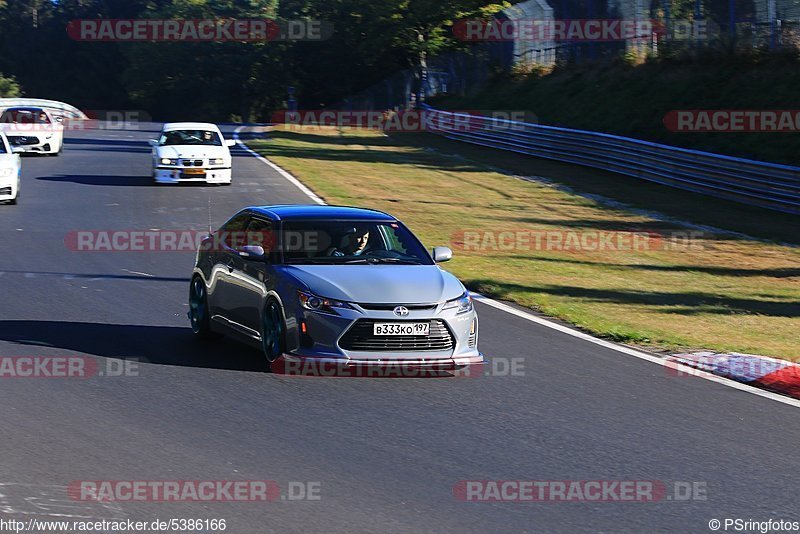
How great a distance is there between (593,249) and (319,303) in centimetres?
1209

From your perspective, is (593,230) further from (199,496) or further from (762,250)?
(199,496)

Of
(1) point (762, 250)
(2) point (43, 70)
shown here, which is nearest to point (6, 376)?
(1) point (762, 250)

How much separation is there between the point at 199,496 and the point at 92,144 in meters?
38.9

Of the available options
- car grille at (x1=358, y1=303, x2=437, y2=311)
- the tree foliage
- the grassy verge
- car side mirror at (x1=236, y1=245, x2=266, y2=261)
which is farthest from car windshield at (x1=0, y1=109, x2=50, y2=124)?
the tree foliage

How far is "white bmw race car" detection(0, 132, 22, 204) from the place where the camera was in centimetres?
2444

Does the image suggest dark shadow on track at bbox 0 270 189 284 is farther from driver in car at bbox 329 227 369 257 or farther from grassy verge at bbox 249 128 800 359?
driver in car at bbox 329 227 369 257

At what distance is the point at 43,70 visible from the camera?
4606 inches

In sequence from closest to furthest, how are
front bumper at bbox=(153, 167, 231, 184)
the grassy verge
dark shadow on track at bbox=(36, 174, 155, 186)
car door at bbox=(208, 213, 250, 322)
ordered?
1. car door at bbox=(208, 213, 250, 322)
2. the grassy verge
3. front bumper at bbox=(153, 167, 231, 184)
4. dark shadow on track at bbox=(36, 174, 155, 186)

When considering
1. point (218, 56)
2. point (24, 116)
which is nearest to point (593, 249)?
point (24, 116)

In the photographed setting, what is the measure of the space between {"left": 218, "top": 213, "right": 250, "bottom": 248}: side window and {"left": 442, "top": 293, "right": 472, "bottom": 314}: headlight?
2421 mm

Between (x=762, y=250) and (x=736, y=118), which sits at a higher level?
(x=736, y=118)

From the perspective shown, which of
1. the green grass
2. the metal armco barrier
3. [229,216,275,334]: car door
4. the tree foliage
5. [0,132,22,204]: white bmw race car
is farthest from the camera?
the tree foliage

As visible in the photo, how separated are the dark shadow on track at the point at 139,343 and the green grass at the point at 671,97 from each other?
2115 centimetres

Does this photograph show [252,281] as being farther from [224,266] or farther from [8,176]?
[8,176]
